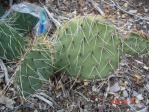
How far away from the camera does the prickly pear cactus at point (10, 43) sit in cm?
183

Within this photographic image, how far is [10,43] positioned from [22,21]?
27 cm

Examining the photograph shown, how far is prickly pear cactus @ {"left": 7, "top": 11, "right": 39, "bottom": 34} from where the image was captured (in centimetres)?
204

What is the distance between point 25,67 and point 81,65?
310 mm

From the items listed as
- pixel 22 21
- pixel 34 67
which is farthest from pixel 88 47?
pixel 22 21

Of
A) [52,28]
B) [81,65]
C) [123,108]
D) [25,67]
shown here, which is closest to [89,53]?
[81,65]

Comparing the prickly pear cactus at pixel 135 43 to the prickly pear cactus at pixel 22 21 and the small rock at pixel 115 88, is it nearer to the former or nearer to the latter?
the small rock at pixel 115 88

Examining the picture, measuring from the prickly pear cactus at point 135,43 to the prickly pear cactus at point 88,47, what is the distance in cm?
19

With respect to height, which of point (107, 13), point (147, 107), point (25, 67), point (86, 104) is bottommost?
point (147, 107)

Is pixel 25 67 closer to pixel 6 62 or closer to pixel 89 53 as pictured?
pixel 89 53

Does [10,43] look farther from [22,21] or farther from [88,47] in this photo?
[88,47]

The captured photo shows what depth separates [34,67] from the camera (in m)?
1.63

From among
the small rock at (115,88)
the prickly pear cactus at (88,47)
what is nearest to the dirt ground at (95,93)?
the small rock at (115,88)

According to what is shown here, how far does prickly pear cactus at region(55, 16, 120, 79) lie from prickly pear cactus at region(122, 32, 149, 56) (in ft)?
0.61

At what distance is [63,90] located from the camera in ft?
6.55
